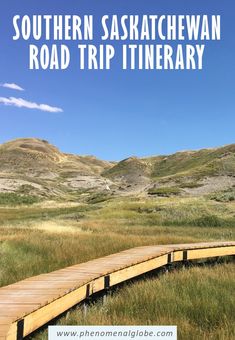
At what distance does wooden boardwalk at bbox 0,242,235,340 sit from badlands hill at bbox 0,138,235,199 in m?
50.5

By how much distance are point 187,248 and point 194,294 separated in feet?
17.5

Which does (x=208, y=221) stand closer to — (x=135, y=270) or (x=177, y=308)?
(x=135, y=270)

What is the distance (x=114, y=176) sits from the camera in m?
170

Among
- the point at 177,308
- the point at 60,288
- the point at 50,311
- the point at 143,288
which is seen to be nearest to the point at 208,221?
the point at 143,288

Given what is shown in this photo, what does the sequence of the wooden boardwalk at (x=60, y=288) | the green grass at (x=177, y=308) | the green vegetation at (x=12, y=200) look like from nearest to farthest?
the wooden boardwalk at (x=60, y=288), the green grass at (x=177, y=308), the green vegetation at (x=12, y=200)

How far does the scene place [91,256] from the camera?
15.9 metres

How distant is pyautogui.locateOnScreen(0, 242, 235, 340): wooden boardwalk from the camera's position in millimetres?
6836

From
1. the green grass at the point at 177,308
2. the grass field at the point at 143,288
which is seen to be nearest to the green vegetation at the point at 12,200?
the grass field at the point at 143,288

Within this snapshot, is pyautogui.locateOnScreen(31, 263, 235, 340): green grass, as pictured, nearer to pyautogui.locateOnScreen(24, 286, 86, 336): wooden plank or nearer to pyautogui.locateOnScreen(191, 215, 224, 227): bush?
pyautogui.locateOnScreen(24, 286, 86, 336): wooden plank

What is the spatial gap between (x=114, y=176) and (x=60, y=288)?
161227mm

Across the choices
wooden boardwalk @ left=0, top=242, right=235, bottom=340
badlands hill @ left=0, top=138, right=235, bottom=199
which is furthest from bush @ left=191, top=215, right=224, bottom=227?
badlands hill @ left=0, top=138, right=235, bottom=199

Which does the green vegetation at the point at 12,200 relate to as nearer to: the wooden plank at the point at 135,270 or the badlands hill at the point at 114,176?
the badlands hill at the point at 114,176

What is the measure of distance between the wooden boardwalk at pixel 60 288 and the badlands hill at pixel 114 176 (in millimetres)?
50508

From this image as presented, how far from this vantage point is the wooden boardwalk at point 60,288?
6.84 metres
